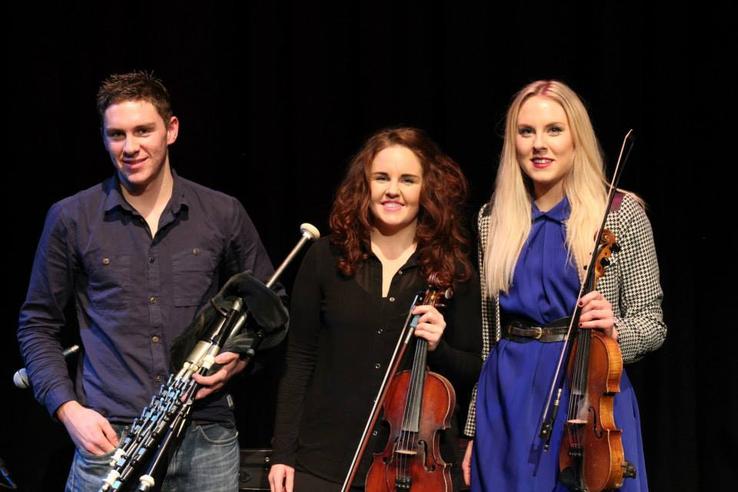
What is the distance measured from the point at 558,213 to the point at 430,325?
552 mm

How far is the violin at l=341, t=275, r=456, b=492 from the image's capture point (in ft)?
9.05

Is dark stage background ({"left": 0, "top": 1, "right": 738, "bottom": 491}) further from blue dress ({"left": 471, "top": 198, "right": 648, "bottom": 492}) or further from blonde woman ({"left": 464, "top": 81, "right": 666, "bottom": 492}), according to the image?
blue dress ({"left": 471, "top": 198, "right": 648, "bottom": 492})

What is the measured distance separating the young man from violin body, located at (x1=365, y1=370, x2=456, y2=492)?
0.54m

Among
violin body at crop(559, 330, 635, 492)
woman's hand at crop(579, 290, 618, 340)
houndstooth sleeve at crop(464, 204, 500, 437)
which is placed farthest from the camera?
houndstooth sleeve at crop(464, 204, 500, 437)

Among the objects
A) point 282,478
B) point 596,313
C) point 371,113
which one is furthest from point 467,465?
point 371,113

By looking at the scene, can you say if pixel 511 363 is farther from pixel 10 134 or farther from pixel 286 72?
pixel 10 134

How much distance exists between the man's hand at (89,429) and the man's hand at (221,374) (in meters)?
0.29

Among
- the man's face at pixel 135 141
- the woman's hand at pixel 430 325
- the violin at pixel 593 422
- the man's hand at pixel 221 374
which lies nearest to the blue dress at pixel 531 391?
the violin at pixel 593 422

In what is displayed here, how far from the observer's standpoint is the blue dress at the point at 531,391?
9.05 ft

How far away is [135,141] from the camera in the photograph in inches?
122

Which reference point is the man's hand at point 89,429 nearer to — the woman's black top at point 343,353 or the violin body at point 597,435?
the woman's black top at point 343,353

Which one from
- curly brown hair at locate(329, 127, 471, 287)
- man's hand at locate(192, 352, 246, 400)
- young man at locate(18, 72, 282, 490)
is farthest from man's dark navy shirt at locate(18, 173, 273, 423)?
curly brown hair at locate(329, 127, 471, 287)

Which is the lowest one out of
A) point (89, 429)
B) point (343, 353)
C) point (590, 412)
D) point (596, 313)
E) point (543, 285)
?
point (89, 429)

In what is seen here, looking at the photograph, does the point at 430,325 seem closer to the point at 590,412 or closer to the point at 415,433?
the point at 415,433
